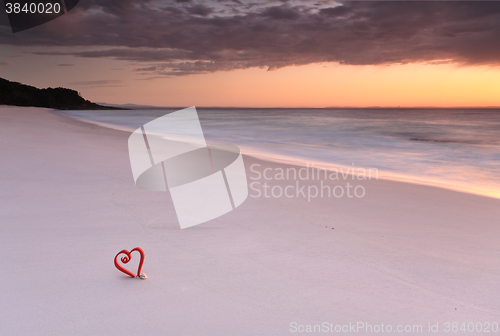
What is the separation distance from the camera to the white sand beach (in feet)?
5.16

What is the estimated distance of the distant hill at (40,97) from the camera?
171ft

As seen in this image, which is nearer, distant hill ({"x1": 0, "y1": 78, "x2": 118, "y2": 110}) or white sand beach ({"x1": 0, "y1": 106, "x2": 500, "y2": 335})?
white sand beach ({"x1": 0, "y1": 106, "x2": 500, "y2": 335})

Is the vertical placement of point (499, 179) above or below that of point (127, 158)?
below

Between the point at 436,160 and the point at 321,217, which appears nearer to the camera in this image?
the point at 321,217

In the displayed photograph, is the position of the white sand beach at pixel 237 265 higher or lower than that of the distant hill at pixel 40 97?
lower

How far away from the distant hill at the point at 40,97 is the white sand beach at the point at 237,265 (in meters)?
55.0

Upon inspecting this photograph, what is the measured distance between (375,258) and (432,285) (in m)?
0.38

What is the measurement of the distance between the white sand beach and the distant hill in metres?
55.0

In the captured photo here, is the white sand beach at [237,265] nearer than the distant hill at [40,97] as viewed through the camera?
Yes

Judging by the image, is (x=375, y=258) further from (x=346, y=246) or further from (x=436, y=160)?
(x=436, y=160)

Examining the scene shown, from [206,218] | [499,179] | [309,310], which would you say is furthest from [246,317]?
[499,179]

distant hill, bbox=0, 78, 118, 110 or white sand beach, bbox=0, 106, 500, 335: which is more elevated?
distant hill, bbox=0, 78, 118, 110

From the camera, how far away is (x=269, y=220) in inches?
115

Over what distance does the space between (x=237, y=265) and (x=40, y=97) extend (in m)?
72.4
